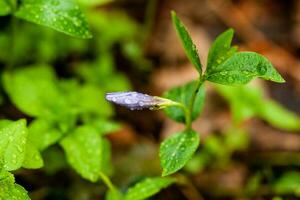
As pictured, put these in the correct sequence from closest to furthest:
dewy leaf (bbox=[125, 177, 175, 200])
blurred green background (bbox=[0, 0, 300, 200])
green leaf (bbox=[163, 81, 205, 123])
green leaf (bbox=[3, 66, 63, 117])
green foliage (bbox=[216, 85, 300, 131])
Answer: dewy leaf (bbox=[125, 177, 175, 200])
green leaf (bbox=[163, 81, 205, 123])
green leaf (bbox=[3, 66, 63, 117])
blurred green background (bbox=[0, 0, 300, 200])
green foliage (bbox=[216, 85, 300, 131])

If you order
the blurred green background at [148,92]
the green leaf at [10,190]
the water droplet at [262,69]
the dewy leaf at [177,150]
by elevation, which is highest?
the water droplet at [262,69]

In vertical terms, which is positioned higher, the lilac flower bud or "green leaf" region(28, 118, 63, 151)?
the lilac flower bud

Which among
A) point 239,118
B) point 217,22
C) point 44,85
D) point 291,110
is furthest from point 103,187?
point 217,22

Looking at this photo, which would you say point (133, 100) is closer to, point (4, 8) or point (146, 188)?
point (146, 188)

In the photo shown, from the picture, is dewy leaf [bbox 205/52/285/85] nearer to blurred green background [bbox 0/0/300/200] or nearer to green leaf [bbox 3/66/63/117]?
blurred green background [bbox 0/0/300/200]

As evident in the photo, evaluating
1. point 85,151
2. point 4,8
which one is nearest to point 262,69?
point 85,151

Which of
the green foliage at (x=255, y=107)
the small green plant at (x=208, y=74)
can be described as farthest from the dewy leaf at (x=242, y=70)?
the green foliage at (x=255, y=107)

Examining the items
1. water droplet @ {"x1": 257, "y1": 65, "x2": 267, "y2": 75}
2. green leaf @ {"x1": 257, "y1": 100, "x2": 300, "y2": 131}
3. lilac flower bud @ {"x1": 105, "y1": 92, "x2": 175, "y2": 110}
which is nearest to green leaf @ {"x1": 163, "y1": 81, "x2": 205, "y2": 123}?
lilac flower bud @ {"x1": 105, "y1": 92, "x2": 175, "y2": 110}

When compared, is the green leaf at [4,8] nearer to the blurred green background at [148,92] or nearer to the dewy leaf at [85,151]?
the blurred green background at [148,92]
